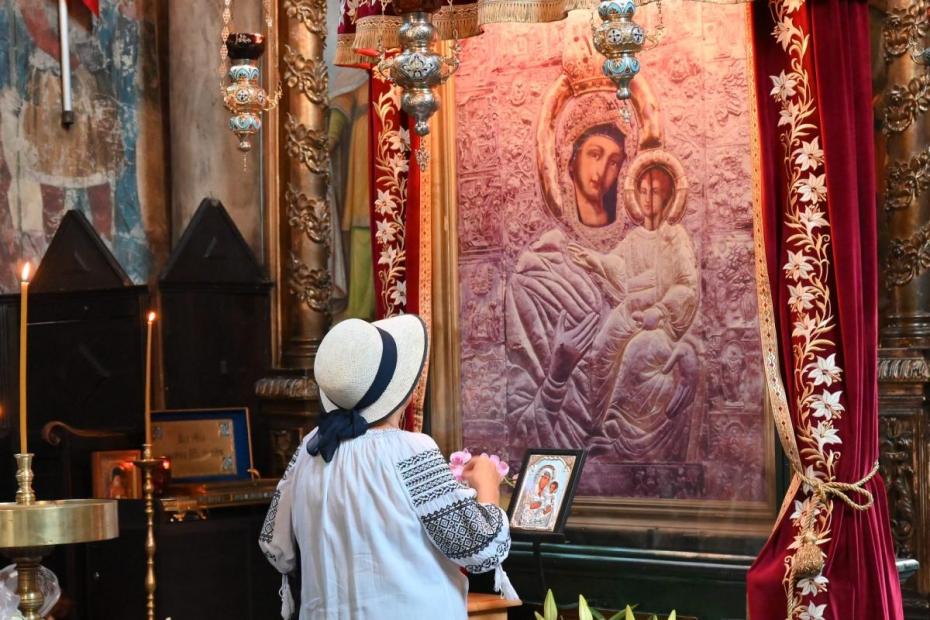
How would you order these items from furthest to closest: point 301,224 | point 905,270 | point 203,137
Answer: point 203,137 → point 301,224 → point 905,270

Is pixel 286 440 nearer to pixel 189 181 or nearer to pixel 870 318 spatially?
pixel 189 181

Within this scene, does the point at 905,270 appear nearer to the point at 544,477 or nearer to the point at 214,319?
the point at 544,477

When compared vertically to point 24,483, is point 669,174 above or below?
above

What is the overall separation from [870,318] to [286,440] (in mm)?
3182

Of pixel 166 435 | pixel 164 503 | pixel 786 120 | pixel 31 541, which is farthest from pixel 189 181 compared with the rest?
pixel 31 541

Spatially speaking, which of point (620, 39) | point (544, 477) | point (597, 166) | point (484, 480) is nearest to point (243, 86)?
point (620, 39)

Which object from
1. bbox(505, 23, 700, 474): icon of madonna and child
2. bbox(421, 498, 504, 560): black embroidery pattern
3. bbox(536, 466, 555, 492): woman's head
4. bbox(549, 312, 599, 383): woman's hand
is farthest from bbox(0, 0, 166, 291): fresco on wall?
bbox(421, 498, 504, 560): black embroidery pattern

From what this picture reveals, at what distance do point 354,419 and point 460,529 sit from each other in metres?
0.44

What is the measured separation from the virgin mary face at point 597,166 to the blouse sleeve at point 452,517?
261cm

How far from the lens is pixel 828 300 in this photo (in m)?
5.08

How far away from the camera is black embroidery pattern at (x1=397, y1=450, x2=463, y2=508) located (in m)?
4.15

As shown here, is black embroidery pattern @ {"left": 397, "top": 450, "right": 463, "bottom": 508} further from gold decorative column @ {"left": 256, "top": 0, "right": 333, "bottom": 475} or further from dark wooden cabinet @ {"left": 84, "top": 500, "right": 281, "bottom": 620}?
gold decorative column @ {"left": 256, "top": 0, "right": 333, "bottom": 475}

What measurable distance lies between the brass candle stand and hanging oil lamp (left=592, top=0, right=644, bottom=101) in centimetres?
202

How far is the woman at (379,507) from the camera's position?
415 cm
